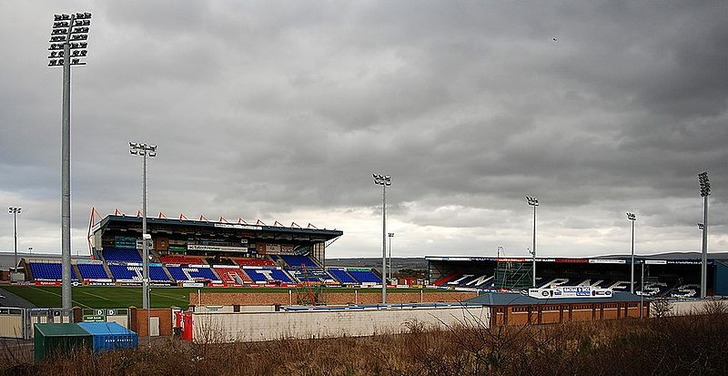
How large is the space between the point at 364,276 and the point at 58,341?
80.7 m

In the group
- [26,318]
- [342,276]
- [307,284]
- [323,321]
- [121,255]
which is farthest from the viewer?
[342,276]

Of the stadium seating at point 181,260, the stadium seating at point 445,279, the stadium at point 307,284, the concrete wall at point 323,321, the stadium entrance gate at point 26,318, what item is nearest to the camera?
the stadium entrance gate at point 26,318

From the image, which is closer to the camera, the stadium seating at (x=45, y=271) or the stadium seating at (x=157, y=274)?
the stadium seating at (x=45, y=271)

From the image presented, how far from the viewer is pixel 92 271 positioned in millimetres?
81688

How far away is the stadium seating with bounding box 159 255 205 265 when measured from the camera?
310 feet

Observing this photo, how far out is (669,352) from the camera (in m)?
21.8

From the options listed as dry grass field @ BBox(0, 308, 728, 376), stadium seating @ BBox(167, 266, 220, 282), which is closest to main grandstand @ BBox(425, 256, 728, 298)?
stadium seating @ BBox(167, 266, 220, 282)

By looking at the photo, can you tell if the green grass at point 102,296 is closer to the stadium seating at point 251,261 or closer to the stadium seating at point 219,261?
the stadium seating at point 219,261

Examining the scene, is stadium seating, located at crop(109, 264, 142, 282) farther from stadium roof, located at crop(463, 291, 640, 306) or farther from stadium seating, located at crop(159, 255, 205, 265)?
stadium roof, located at crop(463, 291, 640, 306)

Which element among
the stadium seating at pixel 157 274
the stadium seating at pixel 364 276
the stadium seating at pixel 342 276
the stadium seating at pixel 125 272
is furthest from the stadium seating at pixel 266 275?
the stadium seating at pixel 125 272

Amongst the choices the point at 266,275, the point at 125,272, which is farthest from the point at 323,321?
the point at 266,275

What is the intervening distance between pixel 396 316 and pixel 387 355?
1817 cm

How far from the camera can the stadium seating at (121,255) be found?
90438 millimetres

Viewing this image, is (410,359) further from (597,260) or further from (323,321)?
(597,260)
